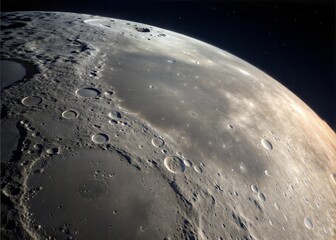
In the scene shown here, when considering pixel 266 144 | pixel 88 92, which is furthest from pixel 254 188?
pixel 88 92

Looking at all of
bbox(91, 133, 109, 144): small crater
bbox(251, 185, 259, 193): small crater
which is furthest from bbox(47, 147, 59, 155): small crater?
bbox(251, 185, 259, 193): small crater

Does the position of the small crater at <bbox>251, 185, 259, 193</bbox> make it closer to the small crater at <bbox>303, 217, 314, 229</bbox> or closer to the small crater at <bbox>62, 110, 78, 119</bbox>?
the small crater at <bbox>303, 217, 314, 229</bbox>

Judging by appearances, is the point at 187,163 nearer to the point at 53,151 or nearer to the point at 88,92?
the point at 53,151

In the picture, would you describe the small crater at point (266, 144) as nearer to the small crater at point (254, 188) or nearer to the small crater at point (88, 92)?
the small crater at point (254, 188)

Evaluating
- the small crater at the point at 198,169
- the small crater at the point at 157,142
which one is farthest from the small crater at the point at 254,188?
the small crater at the point at 157,142

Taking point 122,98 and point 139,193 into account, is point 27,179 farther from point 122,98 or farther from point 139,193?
point 122,98

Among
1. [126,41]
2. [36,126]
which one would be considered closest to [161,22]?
[126,41]
